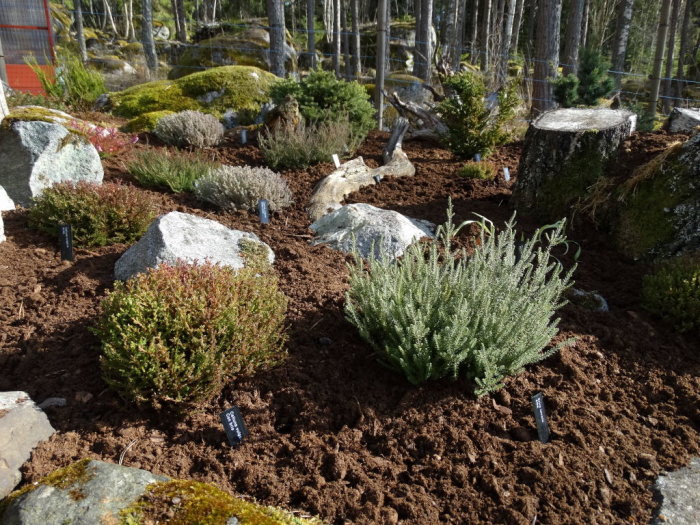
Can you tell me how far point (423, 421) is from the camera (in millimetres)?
2871

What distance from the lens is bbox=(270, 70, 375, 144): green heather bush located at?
305 inches

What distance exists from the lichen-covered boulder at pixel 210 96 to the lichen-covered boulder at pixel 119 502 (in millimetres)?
8052

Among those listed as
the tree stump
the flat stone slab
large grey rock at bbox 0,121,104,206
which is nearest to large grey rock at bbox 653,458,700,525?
the tree stump

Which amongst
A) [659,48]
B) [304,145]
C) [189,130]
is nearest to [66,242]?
[304,145]

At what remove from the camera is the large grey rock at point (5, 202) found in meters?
5.18

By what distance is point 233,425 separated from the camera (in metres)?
2.71

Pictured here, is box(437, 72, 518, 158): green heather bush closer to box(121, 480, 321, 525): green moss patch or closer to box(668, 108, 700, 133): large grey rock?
box(668, 108, 700, 133): large grey rock

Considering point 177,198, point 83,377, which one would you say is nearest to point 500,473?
point 83,377

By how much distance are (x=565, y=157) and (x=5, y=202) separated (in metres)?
5.64

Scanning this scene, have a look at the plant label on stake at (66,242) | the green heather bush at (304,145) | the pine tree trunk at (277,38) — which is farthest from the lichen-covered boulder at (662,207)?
the pine tree trunk at (277,38)

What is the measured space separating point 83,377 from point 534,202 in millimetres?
4416

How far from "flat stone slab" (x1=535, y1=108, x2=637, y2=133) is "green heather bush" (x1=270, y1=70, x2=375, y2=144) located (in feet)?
9.58

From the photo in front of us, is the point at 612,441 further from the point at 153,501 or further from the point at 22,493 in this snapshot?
the point at 22,493

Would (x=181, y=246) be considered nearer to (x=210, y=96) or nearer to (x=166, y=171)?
(x=166, y=171)
